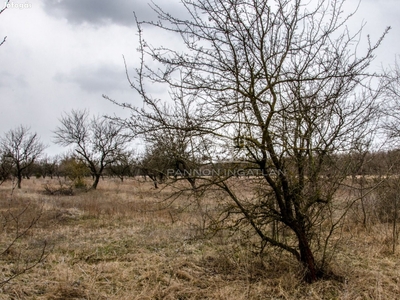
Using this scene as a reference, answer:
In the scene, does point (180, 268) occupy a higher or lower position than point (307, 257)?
lower

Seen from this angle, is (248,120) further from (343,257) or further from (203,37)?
(343,257)

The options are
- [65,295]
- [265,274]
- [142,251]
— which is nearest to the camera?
[65,295]

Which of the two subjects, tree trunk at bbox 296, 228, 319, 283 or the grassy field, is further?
tree trunk at bbox 296, 228, 319, 283

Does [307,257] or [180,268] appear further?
[180,268]

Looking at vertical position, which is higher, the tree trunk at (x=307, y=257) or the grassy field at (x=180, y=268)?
the tree trunk at (x=307, y=257)

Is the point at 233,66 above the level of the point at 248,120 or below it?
above

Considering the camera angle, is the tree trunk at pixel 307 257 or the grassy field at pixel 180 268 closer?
the grassy field at pixel 180 268

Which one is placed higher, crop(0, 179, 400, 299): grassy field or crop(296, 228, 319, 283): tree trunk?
crop(296, 228, 319, 283): tree trunk

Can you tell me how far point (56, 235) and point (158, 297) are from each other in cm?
464

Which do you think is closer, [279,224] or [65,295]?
[65,295]

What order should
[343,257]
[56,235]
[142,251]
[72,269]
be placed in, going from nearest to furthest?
1. [72,269]
2. [343,257]
3. [142,251]
4. [56,235]

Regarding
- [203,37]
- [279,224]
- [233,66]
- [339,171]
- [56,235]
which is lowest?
[56,235]

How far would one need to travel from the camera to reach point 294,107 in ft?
12.3

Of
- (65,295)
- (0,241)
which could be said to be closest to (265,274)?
(65,295)
